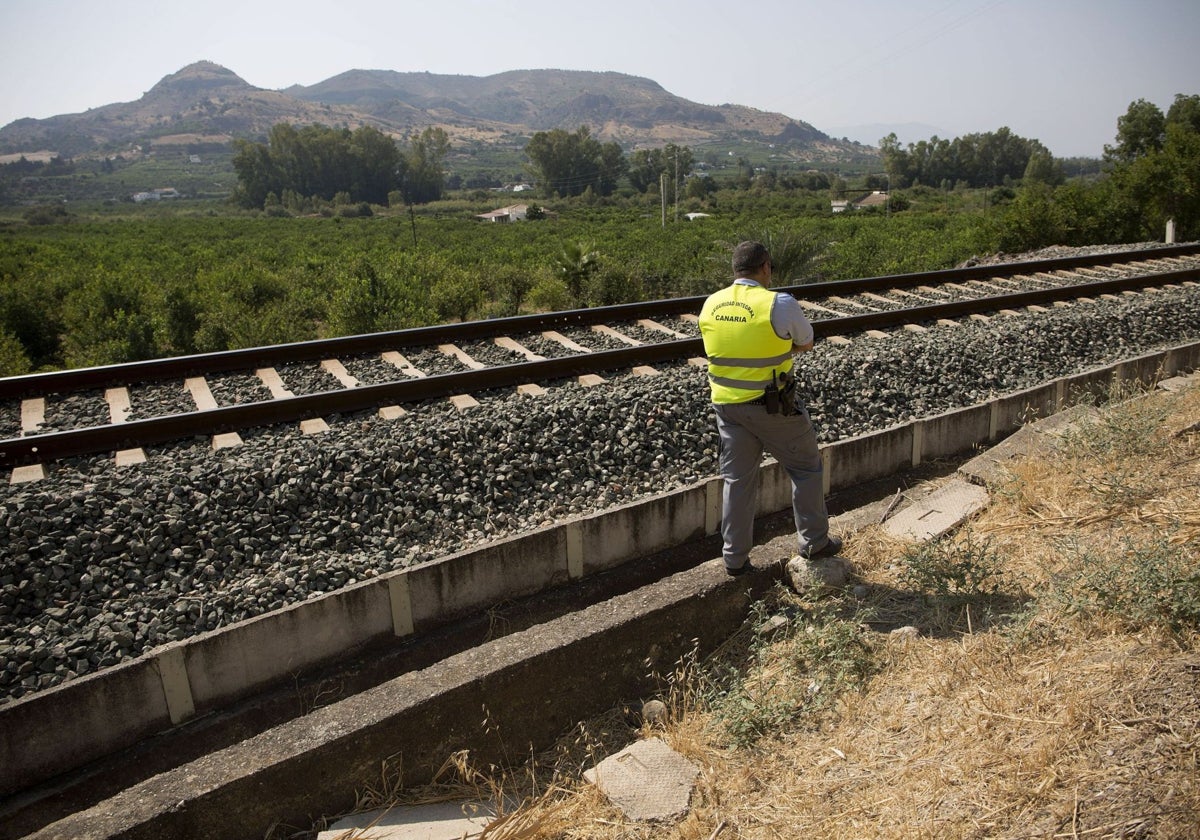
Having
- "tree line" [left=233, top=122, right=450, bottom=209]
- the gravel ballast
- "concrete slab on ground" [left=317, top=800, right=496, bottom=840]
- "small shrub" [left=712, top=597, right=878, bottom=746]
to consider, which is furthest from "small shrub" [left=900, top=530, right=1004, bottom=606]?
"tree line" [left=233, top=122, right=450, bottom=209]

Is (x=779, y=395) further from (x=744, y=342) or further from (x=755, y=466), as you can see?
(x=755, y=466)

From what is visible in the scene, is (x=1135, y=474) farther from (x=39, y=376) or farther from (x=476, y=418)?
(x=39, y=376)

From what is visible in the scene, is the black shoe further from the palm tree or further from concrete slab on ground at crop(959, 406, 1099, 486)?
the palm tree

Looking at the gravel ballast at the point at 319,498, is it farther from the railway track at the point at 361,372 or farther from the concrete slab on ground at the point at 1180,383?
the concrete slab on ground at the point at 1180,383

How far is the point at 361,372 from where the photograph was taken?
28.1 feet

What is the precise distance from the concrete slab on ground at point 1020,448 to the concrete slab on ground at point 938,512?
14cm

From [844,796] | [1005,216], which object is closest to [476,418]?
[844,796]

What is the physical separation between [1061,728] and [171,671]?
13.9 ft

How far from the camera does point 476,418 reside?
6.62m

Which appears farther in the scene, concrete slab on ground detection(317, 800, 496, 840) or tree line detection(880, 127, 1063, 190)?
tree line detection(880, 127, 1063, 190)

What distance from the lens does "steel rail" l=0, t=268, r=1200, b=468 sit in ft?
20.9

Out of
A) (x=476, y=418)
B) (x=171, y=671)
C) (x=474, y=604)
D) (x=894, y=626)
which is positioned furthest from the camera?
(x=476, y=418)

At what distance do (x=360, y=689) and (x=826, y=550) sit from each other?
2.99 metres

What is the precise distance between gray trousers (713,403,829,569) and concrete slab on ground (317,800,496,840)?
208 cm
